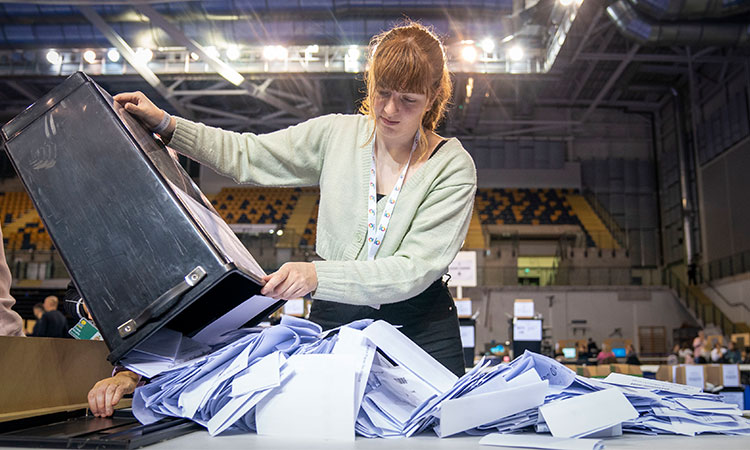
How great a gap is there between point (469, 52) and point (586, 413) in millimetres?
9834

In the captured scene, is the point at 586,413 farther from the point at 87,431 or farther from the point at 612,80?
the point at 612,80

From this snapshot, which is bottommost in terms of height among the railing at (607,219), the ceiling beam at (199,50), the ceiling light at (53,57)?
the railing at (607,219)

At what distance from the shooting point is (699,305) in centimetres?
1372

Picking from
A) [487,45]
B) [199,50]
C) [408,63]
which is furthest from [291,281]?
[487,45]

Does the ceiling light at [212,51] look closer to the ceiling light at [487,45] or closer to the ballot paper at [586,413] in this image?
the ceiling light at [487,45]

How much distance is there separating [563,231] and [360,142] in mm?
15680

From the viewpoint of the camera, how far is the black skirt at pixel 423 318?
4.01 feet

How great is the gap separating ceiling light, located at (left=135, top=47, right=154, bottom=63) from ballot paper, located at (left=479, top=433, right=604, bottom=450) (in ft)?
36.9

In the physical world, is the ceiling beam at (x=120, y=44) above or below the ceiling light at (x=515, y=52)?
below

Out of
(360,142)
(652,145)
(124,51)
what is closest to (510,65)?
(124,51)

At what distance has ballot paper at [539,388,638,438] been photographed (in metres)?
0.70

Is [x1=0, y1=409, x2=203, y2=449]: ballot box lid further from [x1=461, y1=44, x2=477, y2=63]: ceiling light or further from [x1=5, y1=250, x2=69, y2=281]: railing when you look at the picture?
[x1=5, y1=250, x2=69, y2=281]: railing

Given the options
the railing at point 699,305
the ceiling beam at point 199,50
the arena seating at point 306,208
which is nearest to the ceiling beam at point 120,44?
the ceiling beam at point 199,50

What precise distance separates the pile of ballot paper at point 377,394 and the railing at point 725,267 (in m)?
13.2
